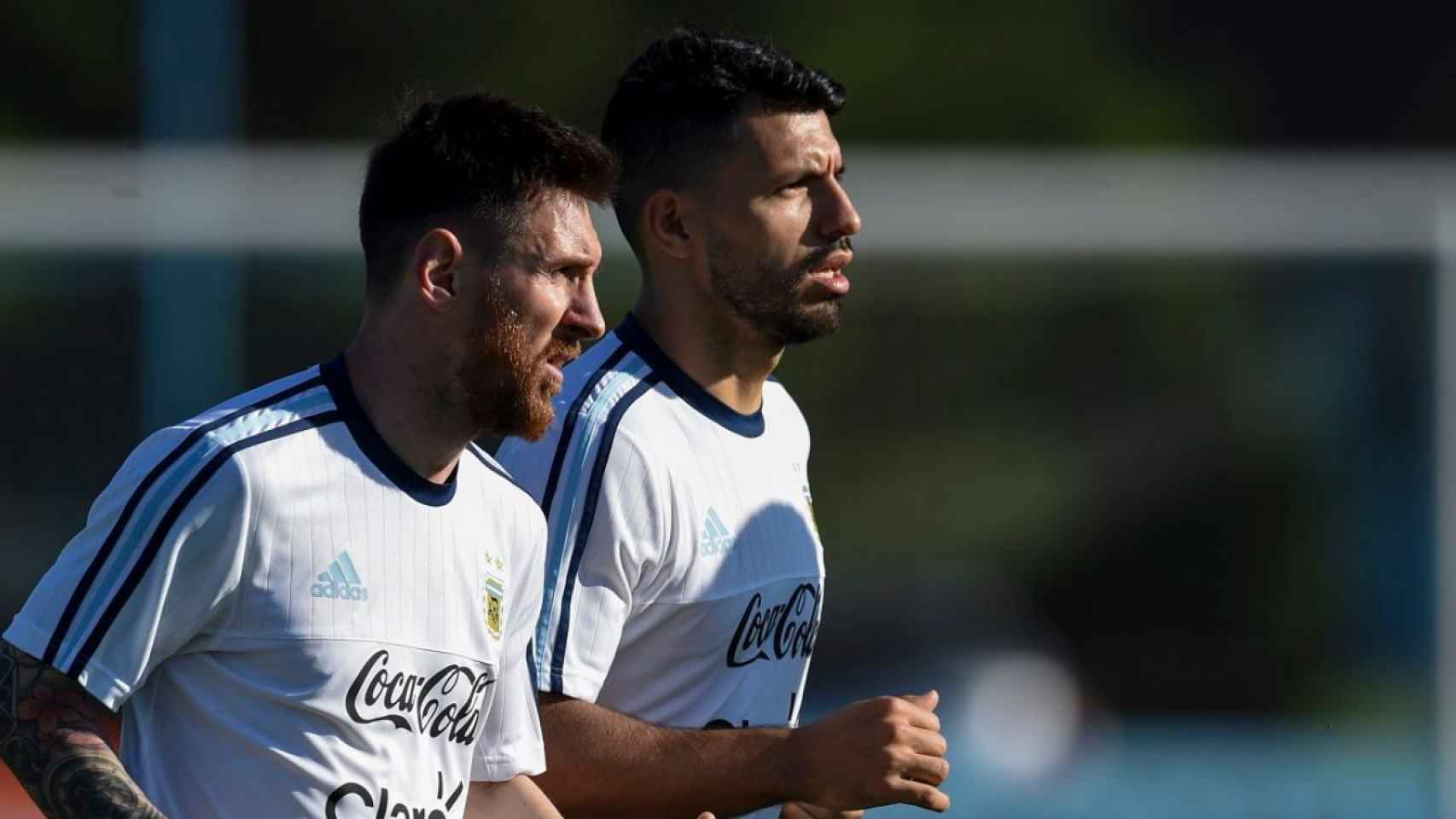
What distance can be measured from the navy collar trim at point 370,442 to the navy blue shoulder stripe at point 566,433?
1.34 ft

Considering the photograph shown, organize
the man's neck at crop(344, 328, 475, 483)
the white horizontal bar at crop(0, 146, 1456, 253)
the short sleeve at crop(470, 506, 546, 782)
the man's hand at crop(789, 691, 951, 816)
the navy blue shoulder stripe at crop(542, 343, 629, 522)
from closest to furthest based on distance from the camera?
the man's neck at crop(344, 328, 475, 483) → the short sleeve at crop(470, 506, 546, 782) → the man's hand at crop(789, 691, 951, 816) → the navy blue shoulder stripe at crop(542, 343, 629, 522) → the white horizontal bar at crop(0, 146, 1456, 253)

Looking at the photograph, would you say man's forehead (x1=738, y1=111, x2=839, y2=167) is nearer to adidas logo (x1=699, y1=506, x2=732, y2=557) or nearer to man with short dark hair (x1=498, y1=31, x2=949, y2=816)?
man with short dark hair (x1=498, y1=31, x2=949, y2=816)

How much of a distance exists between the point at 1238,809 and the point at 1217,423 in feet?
6.36

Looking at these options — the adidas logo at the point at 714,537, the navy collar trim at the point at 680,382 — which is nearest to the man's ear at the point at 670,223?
the navy collar trim at the point at 680,382

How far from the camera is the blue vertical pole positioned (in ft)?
31.8

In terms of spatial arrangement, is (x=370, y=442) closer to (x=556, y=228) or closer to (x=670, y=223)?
(x=556, y=228)

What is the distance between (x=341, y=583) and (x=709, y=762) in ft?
2.49

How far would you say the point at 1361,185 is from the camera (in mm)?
10766

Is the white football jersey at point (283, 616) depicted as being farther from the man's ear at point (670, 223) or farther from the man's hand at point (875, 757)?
the man's ear at point (670, 223)

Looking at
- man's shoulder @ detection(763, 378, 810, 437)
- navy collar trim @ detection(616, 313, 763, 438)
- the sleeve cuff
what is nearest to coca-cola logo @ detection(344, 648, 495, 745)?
the sleeve cuff

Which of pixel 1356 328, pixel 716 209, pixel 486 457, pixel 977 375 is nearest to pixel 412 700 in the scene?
pixel 486 457

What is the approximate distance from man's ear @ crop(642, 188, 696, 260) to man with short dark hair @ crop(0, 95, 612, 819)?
21.0 inches

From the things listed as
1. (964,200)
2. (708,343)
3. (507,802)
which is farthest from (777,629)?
(964,200)

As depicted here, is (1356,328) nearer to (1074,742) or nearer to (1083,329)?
(1083,329)
